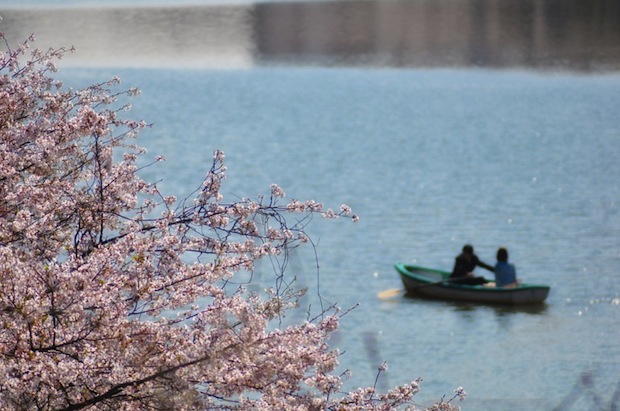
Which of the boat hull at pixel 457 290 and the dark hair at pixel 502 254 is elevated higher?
the dark hair at pixel 502 254

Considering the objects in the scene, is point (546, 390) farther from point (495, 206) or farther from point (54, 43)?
point (54, 43)

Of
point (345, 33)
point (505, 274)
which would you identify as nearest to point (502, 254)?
point (505, 274)

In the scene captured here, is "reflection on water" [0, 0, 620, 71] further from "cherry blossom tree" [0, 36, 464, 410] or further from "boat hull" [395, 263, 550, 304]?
"cherry blossom tree" [0, 36, 464, 410]

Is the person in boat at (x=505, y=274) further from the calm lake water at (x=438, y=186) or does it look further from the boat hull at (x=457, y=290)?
the calm lake water at (x=438, y=186)

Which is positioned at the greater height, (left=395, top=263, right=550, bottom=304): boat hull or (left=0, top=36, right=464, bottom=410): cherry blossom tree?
(left=0, top=36, right=464, bottom=410): cherry blossom tree

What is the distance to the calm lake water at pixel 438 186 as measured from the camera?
23.9m

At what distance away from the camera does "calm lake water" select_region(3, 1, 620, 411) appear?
78.3ft

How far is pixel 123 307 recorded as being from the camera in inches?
243

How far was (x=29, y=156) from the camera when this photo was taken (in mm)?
7367

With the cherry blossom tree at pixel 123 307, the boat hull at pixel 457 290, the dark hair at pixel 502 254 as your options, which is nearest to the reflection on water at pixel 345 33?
the boat hull at pixel 457 290

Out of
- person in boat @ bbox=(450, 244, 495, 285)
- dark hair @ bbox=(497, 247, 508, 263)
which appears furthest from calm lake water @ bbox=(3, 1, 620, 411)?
dark hair @ bbox=(497, 247, 508, 263)

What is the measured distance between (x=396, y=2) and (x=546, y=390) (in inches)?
3538

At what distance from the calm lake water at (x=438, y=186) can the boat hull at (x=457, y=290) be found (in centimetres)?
30

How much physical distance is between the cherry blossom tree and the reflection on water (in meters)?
66.4
